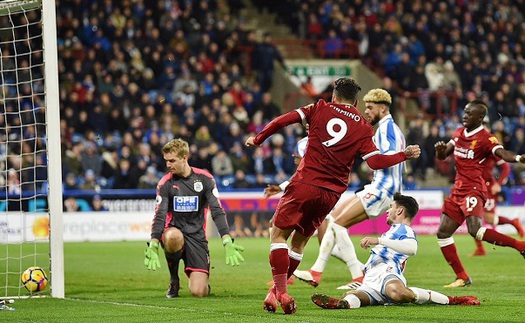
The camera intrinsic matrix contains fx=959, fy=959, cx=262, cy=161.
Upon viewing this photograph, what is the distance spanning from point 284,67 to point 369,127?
19852mm

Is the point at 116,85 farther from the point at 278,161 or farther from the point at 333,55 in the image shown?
the point at 333,55

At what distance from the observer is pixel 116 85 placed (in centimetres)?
2414

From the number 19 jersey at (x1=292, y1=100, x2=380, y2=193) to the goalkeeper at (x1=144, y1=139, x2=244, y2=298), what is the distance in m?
1.80

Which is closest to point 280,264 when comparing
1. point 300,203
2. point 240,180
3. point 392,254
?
point 300,203

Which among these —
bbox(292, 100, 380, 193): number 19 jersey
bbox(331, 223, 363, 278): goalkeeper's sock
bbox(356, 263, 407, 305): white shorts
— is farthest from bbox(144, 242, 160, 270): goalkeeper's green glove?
bbox(331, 223, 363, 278): goalkeeper's sock

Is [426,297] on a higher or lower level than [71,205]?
lower

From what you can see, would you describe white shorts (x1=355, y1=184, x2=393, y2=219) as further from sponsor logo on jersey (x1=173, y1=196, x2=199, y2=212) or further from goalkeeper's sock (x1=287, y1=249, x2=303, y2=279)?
goalkeeper's sock (x1=287, y1=249, x2=303, y2=279)

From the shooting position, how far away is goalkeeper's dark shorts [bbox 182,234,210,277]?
1046 cm

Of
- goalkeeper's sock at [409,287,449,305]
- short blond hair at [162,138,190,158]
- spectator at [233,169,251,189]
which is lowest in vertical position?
goalkeeper's sock at [409,287,449,305]

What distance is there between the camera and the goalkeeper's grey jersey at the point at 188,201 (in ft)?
33.5

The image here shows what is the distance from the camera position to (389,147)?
35.1ft

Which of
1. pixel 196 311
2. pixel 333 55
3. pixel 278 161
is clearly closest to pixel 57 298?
pixel 196 311

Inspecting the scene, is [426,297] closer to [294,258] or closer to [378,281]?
[378,281]

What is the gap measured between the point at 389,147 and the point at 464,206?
1.57 metres
